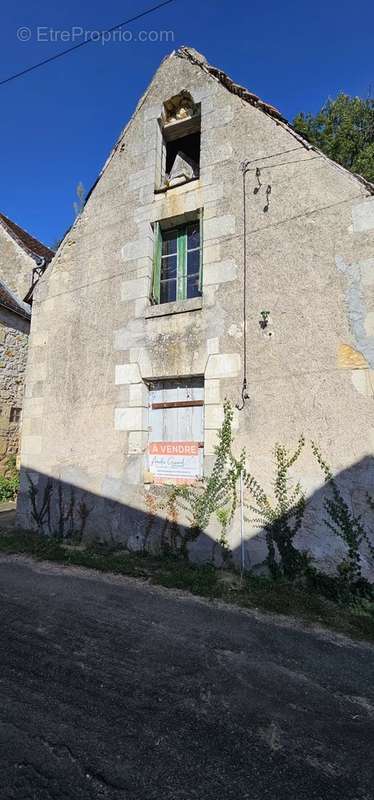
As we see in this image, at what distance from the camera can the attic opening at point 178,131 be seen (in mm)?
6185

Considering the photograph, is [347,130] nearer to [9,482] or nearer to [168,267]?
[168,267]

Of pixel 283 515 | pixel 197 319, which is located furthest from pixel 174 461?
pixel 197 319

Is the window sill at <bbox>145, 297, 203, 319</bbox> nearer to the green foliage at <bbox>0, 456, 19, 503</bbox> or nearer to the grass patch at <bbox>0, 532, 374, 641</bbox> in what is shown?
the grass patch at <bbox>0, 532, 374, 641</bbox>

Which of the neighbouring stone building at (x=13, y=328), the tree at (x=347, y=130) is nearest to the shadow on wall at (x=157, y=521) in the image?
the neighbouring stone building at (x=13, y=328)

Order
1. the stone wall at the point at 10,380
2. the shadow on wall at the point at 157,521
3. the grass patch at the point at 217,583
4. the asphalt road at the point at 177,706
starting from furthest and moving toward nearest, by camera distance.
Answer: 1. the stone wall at the point at 10,380
2. the shadow on wall at the point at 157,521
3. the grass patch at the point at 217,583
4. the asphalt road at the point at 177,706

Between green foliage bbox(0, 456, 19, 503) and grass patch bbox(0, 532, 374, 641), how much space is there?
13.3 feet

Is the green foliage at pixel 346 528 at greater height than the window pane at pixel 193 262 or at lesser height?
lesser

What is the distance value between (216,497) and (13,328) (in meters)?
8.39

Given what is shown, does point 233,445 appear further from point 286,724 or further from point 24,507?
point 24,507

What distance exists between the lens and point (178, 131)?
21.6 ft

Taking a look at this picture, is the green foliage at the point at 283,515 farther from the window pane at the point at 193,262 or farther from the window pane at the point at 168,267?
the window pane at the point at 168,267

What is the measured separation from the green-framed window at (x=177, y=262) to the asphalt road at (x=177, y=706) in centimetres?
416

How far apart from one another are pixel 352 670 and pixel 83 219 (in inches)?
278

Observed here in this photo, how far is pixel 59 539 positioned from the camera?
19.2 ft
